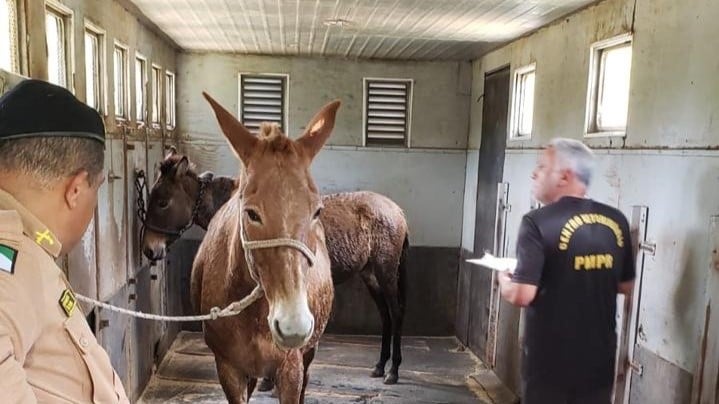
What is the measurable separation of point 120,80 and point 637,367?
3265 mm

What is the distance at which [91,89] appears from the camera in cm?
280

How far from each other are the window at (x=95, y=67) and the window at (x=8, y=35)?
91 cm

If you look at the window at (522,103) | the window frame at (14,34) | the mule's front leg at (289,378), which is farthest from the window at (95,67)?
the window at (522,103)

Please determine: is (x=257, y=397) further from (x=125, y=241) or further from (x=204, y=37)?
(x=204, y=37)

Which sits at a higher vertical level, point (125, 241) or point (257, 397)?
point (125, 241)

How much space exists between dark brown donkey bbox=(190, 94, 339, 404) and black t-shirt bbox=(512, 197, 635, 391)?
2.56 ft

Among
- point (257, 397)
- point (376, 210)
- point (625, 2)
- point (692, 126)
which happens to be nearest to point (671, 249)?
point (692, 126)

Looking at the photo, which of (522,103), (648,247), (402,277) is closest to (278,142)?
(648,247)

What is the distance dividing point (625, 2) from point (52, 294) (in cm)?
281

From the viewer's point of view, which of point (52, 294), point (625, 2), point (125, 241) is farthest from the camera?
point (125, 241)

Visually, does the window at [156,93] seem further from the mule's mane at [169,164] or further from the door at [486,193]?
the door at [486,193]

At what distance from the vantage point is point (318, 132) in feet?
6.38

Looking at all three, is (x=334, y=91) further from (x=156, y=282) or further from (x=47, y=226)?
(x=47, y=226)

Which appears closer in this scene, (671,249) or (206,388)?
(671,249)
